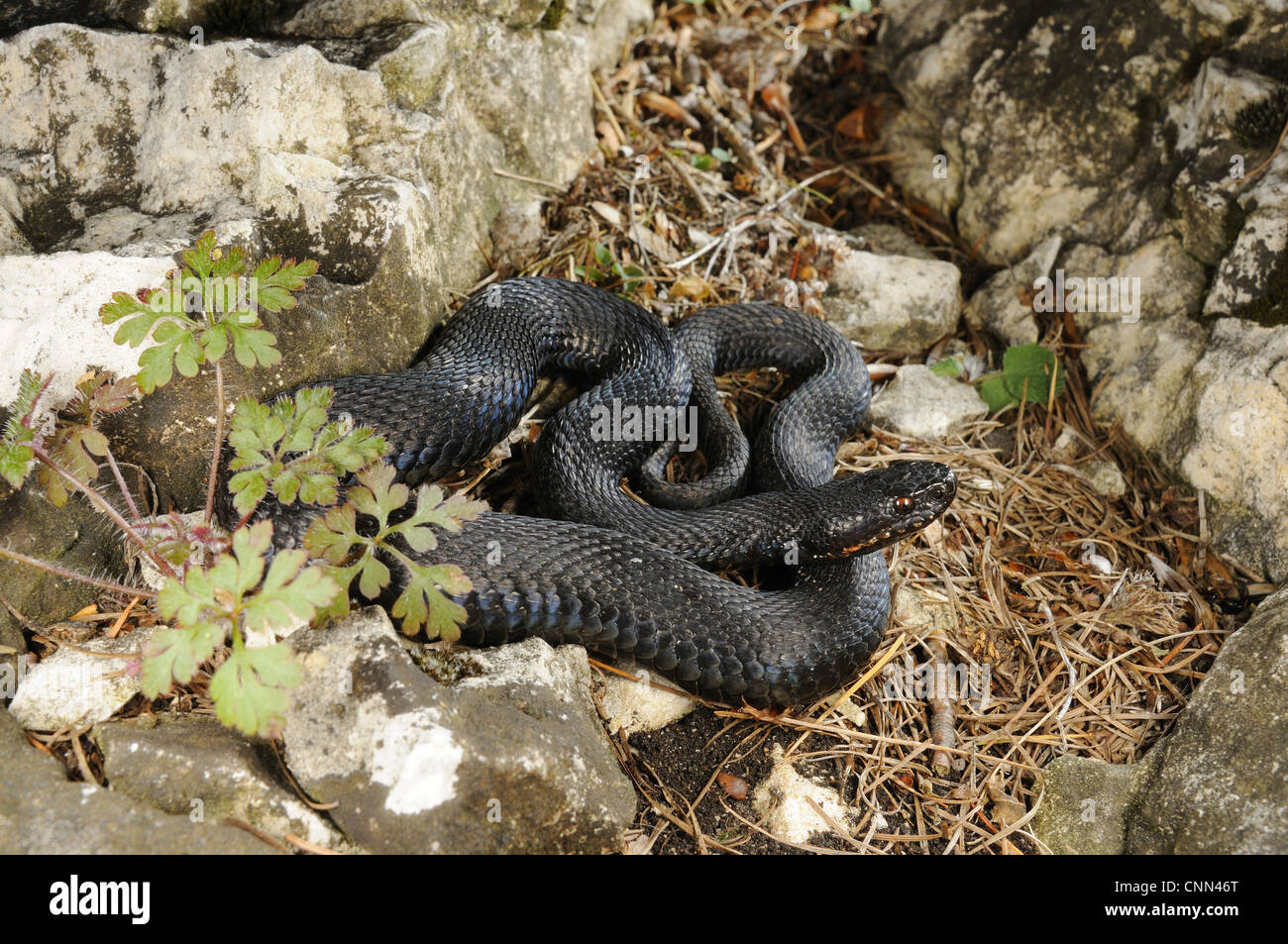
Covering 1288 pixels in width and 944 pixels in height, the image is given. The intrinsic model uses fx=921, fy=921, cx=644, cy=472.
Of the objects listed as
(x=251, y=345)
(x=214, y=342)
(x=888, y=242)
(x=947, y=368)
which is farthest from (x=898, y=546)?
(x=214, y=342)

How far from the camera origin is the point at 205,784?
289 centimetres

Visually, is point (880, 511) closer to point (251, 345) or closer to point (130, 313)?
point (251, 345)

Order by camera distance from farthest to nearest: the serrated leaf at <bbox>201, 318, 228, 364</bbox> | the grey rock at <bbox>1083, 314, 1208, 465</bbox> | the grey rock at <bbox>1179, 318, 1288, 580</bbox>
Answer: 1. the grey rock at <bbox>1083, 314, 1208, 465</bbox>
2. the grey rock at <bbox>1179, 318, 1288, 580</bbox>
3. the serrated leaf at <bbox>201, 318, 228, 364</bbox>

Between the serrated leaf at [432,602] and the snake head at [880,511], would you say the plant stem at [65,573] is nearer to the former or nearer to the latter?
the serrated leaf at [432,602]

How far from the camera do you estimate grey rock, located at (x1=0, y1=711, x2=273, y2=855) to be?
8.77 ft

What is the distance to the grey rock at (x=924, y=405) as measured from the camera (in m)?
5.12

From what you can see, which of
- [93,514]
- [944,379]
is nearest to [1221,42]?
[944,379]

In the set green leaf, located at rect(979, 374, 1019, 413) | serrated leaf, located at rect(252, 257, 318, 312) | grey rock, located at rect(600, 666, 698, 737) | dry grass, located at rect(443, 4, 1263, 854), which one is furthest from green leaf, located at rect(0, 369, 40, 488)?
green leaf, located at rect(979, 374, 1019, 413)

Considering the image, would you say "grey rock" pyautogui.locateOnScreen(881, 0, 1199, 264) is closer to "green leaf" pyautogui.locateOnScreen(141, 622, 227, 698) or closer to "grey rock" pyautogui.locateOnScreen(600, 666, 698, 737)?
"grey rock" pyautogui.locateOnScreen(600, 666, 698, 737)

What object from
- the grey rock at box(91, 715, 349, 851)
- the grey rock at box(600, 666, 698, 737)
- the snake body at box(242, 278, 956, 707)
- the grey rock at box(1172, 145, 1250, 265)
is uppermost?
the grey rock at box(1172, 145, 1250, 265)

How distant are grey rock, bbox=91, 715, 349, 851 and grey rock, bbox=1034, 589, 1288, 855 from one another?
9.01 ft

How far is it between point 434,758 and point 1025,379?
12.9 ft

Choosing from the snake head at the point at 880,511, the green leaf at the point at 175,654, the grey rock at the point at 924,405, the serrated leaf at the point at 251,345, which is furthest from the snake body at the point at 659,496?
the green leaf at the point at 175,654
